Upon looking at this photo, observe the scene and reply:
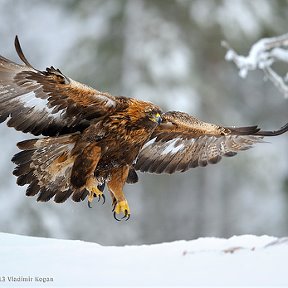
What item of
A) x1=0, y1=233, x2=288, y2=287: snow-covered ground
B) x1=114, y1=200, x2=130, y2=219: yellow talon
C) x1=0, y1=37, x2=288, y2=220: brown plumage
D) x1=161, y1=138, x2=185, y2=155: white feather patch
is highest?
x1=161, y1=138, x2=185, y2=155: white feather patch

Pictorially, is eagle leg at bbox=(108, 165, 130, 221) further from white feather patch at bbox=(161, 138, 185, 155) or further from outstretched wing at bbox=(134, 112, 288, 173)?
white feather patch at bbox=(161, 138, 185, 155)

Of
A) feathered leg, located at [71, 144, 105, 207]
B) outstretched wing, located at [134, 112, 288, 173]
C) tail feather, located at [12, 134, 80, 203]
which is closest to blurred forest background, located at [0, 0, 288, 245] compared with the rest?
outstretched wing, located at [134, 112, 288, 173]

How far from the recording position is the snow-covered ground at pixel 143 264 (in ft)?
20.1

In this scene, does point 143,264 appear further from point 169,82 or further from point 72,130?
point 169,82

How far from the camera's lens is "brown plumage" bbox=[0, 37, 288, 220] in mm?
6477

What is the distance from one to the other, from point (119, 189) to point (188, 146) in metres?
0.99

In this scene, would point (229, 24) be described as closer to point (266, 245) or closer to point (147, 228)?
point (147, 228)

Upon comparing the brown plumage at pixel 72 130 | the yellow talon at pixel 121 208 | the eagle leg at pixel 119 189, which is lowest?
the yellow talon at pixel 121 208

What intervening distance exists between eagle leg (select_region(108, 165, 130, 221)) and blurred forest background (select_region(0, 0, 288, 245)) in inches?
324

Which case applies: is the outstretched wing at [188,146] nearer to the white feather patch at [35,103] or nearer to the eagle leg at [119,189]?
the eagle leg at [119,189]

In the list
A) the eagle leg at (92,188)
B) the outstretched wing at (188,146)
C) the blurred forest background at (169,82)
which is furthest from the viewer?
the blurred forest background at (169,82)

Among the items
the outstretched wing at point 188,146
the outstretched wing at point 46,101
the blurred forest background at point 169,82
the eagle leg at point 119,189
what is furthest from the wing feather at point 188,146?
the blurred forest background at point 169,82

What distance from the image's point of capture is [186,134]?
7449mm

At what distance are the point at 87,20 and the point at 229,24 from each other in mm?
2661
